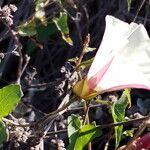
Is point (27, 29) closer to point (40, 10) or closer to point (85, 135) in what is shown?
point (40, 10)

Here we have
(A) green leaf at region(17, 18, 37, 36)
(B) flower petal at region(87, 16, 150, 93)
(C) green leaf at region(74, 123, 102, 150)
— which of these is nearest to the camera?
(B) flower petal at region(87, 16, 150, 93)

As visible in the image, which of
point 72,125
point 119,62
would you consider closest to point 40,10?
point 72,125

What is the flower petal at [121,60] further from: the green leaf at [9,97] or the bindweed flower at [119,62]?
the green leaf at [9,97]

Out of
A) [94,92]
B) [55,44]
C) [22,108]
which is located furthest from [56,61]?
[94,92]

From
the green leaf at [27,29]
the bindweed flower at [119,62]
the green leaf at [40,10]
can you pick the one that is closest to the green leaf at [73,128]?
the bindweed flower at [119,62]

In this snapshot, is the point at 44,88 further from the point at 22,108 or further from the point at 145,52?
the point at 145,52

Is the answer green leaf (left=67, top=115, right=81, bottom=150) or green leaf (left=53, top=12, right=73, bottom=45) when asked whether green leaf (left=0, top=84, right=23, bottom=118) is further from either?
green leaf (left=53, top=12, right=73, bottom=45)

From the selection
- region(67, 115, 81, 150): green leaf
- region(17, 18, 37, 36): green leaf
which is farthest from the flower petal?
region(17, 18, 37, 36): green leaf
